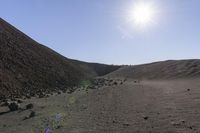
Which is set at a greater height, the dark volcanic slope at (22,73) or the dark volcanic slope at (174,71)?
the dark volcanic slope at (174,71)

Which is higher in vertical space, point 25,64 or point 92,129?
point 25,64

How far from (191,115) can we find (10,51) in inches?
1053

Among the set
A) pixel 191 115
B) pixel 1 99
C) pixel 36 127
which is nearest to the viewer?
pixel 36 127

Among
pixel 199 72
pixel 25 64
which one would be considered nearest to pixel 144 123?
pixel 25 64

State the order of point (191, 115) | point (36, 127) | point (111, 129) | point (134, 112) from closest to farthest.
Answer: point (111, 129)
point (36, 127)
point (191, 115)
point (134, 112)

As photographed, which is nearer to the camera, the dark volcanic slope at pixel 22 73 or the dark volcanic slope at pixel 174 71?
the dark volcanic slope at pixel 22 73

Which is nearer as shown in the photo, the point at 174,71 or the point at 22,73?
the point at 22,73

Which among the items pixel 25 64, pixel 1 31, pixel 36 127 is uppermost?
pixel 1 31

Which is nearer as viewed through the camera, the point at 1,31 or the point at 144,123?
the point at 144,123

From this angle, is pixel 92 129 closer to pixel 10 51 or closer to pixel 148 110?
pixel 148 110

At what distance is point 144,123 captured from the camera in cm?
1224

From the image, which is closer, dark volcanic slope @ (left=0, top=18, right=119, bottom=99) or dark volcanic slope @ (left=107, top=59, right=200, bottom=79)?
dark volcanic slope @ (left=0, top=18, right=119, bottom=99)

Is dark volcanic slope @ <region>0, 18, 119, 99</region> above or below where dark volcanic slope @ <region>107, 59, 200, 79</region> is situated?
below

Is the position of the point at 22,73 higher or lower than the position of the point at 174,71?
lower
